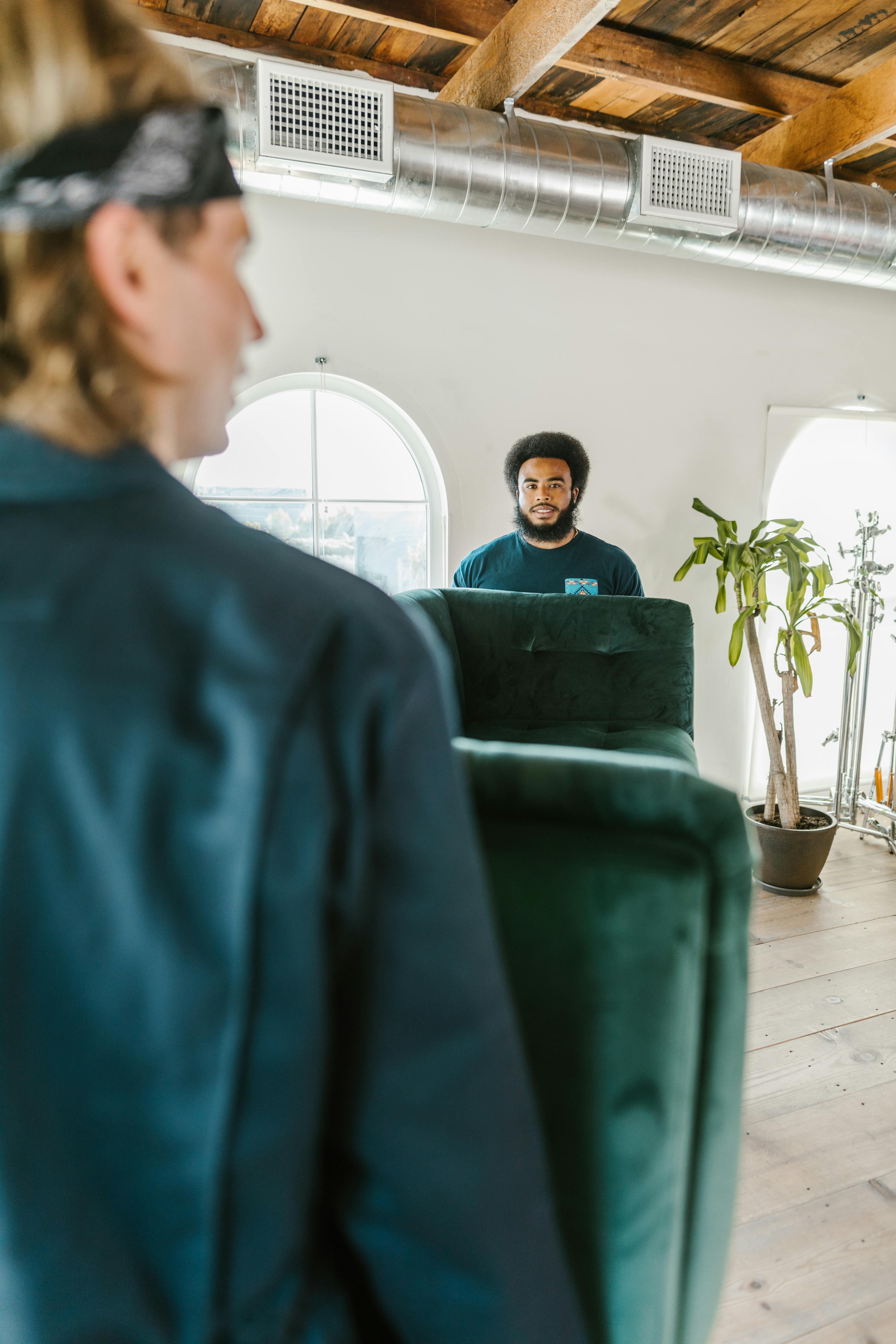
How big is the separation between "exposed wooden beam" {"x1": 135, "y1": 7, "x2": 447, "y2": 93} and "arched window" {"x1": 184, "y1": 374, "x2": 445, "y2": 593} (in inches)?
41.4

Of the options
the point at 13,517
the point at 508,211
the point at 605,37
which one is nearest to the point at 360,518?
the point at 508,211

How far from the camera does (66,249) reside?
1.46ft

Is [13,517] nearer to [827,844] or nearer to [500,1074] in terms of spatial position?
[500,1074]

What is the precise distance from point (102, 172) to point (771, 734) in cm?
Result: 319

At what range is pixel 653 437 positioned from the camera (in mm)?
3742

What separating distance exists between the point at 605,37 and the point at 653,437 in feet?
4.88

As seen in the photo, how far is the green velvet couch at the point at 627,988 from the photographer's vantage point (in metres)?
0.51

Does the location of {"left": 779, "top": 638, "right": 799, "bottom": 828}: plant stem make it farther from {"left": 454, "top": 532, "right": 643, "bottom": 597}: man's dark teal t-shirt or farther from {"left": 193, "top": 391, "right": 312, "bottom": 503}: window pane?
{"left": 193, "top": 391, "right": 312, "bottom": 503}: window pane

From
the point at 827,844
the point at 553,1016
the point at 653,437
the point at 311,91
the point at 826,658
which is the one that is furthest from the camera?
the point at 826,658

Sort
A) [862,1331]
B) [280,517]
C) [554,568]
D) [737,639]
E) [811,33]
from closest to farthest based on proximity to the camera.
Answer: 1. [862,1331]
2. [811,33]
3. [554,568]
4. [737,639]
5. [280,517]

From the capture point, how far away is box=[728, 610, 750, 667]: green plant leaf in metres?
3.21

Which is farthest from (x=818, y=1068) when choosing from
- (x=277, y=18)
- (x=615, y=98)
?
(x=277, y=18)

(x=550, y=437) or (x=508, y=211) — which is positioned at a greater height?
(x=508, y=211)

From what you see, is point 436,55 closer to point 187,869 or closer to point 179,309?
point 179,309
